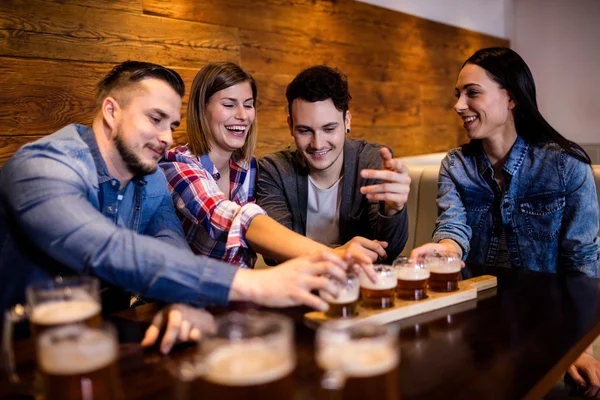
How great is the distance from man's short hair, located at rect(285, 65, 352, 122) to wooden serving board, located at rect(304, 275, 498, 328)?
0.95 metres

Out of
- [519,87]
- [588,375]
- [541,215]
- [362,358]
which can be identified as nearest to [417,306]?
[362,358]

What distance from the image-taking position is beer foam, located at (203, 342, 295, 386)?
0.66 m

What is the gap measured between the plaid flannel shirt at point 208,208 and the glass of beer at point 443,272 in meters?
0.62

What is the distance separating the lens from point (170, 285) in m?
1.11

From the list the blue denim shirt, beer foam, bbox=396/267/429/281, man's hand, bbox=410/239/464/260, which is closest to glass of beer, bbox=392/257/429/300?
beer foam, bbox=396/267/429/281

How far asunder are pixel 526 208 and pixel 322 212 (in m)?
0.80

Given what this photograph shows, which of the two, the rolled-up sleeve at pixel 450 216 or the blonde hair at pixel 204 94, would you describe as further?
the blonde hair at pixel 204 94

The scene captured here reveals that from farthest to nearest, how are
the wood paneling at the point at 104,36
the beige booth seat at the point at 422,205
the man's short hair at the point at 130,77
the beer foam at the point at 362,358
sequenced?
A: the beige booth seat at the point at 422,205 < the wood paneling at the point at 104,36 < the man's short hair at the point at 130,77 < the beer foam at the point at 362,358

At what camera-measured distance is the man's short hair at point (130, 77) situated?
1633 millimetres

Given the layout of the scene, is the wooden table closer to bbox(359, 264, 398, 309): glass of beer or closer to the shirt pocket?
bbox(359, 264, 398, 309): glass of beer

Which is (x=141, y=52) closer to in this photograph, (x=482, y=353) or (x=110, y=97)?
(x=110, y=97)

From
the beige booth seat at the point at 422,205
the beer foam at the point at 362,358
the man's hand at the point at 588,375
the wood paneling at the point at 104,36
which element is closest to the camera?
the beer foam at the point at 362,358

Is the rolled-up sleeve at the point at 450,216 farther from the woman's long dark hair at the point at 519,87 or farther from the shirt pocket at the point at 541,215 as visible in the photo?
the woman's long dark hair at the point at 519,87

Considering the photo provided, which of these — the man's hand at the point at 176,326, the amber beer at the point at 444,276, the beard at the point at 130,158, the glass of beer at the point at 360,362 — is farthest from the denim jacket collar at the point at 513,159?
the glass of beer at the point at 360,362
